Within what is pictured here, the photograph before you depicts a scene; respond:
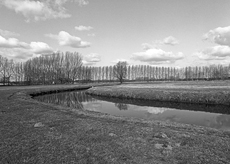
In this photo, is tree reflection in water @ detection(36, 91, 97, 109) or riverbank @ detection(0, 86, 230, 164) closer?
riverbank @ detection(0, 86, 230, 164)

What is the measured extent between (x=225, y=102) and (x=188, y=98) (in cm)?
374

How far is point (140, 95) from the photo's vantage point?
22.2 metres

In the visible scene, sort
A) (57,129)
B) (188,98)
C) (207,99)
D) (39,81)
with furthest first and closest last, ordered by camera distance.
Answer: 1. (39,81)
2. (188,98)
3. (207,99)
4. (57,129)

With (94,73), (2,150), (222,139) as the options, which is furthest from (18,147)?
(94,73)

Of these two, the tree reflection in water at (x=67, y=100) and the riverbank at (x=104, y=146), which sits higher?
the riverbank at (x=104, y=146)

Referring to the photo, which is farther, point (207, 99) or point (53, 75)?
point (53, 75)

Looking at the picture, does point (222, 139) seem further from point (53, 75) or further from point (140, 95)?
point (53, 75)

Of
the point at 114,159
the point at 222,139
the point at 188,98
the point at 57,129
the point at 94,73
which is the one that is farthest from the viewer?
the point at 94,73

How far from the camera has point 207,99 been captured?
16594mm

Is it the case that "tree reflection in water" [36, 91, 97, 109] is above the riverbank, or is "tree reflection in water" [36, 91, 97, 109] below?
below

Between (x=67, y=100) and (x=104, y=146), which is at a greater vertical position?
(x=104, y=146)

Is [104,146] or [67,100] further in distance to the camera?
[67,100]

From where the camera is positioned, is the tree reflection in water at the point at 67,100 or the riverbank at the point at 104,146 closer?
the riverbank at the point at 104,146

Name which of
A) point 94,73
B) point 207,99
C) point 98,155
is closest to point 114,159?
point 98,155
